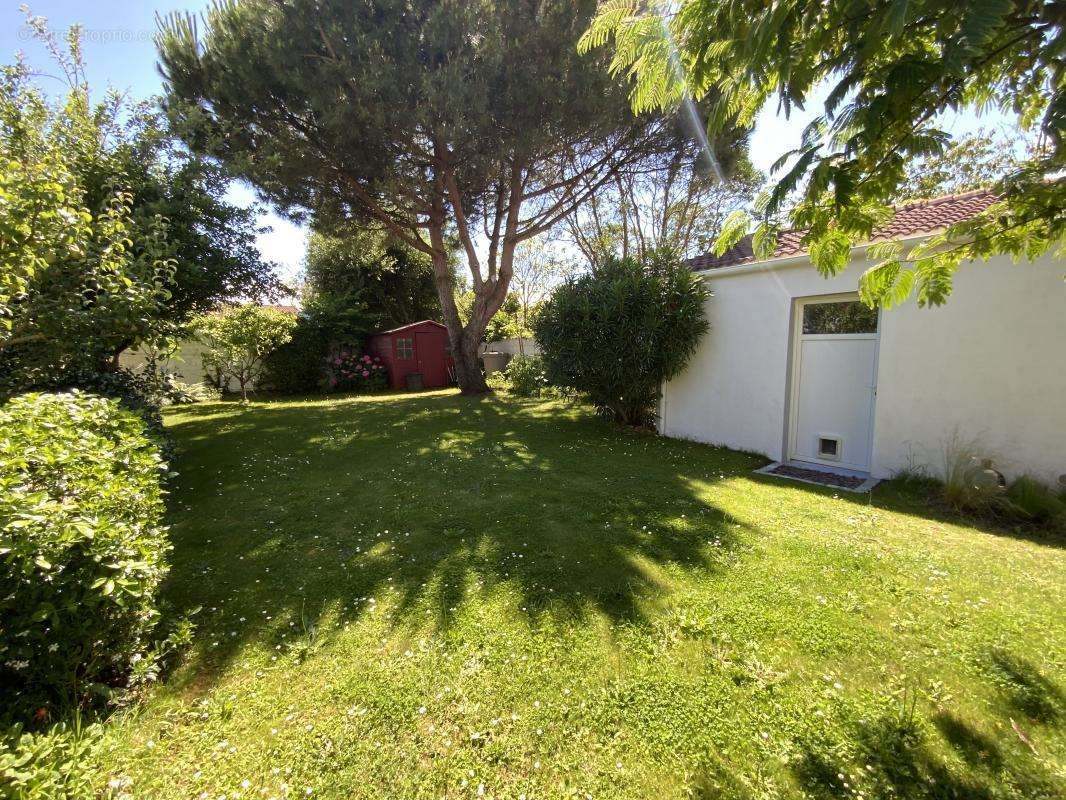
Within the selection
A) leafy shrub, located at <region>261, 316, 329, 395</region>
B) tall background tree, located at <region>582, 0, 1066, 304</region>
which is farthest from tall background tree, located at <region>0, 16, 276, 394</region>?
leafy shrub, located at <region>261, 316, 329, 395</region>

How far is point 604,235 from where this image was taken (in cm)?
1800

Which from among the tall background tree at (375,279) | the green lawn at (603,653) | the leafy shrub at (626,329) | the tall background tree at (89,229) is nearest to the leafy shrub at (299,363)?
the tall background tree at (375,279)

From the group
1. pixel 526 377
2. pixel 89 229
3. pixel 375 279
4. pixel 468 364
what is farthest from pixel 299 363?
pixel 89 229

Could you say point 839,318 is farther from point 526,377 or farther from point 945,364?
point 526,377

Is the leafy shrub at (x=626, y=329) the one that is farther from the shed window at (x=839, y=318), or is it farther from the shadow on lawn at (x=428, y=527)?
the shed window at (x=839, y=318)

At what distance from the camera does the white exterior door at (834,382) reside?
588 centimetres

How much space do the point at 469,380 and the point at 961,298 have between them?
11642mm

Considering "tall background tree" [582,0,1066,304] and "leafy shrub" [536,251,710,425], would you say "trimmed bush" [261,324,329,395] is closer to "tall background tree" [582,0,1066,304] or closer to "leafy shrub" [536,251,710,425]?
"leafy shrub" [536,251,710,425]

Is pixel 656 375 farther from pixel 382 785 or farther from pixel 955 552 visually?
pixel 382 785

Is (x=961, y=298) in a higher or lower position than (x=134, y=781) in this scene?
higher

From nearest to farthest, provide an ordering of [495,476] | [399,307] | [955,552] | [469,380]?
1. [955,552]
2. [495,476]
3. [469,380]
4. [399,307]

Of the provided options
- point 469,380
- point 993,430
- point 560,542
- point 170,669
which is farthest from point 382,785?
point 469,380

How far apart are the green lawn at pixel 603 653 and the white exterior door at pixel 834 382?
1.62 metres

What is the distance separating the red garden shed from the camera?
1633cm
